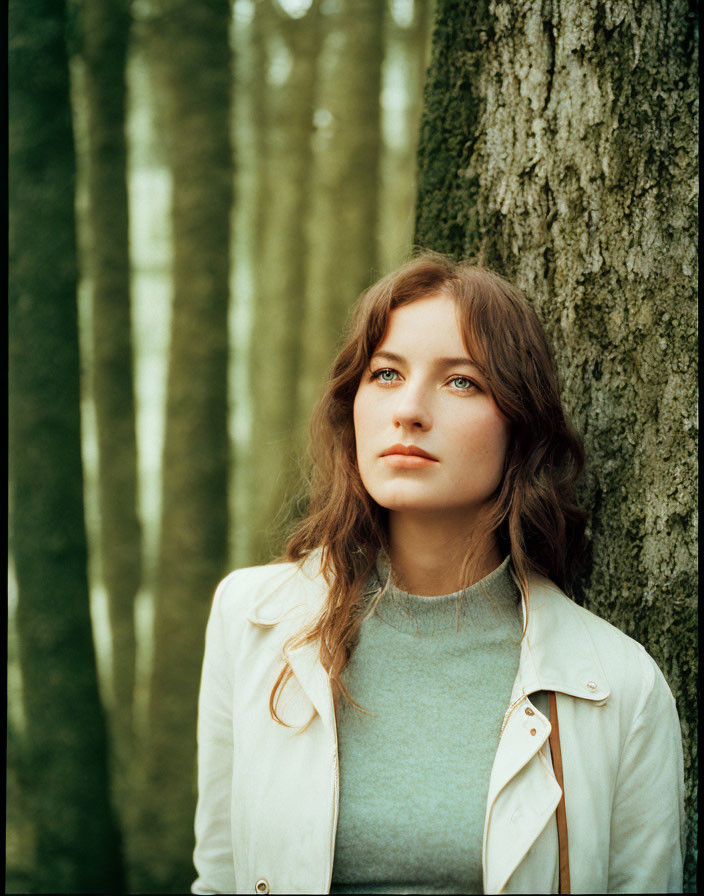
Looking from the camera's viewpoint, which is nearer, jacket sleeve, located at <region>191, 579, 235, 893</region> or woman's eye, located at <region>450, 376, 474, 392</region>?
woman's eye, located at <region>450, 376, 474, 392</region>

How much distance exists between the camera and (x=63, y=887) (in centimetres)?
325

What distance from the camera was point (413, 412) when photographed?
140 centimetres

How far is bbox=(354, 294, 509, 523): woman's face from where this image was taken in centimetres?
141

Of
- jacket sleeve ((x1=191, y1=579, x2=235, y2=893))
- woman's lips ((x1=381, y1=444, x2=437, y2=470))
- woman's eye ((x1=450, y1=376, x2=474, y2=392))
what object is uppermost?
woman's eye ((x1=450, y1=376, x2=474, y2=392))

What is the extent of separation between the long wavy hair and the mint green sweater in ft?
0.20

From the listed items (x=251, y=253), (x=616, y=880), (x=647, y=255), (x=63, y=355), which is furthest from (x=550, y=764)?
(x=251, y=253)

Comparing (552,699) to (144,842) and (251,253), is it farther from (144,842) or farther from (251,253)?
(251,253)

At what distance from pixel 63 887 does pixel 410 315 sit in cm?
320

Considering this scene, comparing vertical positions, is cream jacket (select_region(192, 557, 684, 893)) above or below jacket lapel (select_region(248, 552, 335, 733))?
below

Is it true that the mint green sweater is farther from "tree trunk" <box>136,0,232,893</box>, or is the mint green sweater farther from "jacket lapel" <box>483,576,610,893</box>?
"tree trunk" <box>136,0,232,893</box>

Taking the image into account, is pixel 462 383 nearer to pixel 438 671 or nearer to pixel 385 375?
pixel 385 375

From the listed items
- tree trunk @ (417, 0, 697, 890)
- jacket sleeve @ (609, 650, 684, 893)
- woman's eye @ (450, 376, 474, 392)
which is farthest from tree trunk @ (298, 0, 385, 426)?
jacket sleeve @ (609, 650, 684, 893)

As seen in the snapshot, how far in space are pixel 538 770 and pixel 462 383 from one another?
2.47 ft

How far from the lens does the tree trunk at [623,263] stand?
1660 mm
